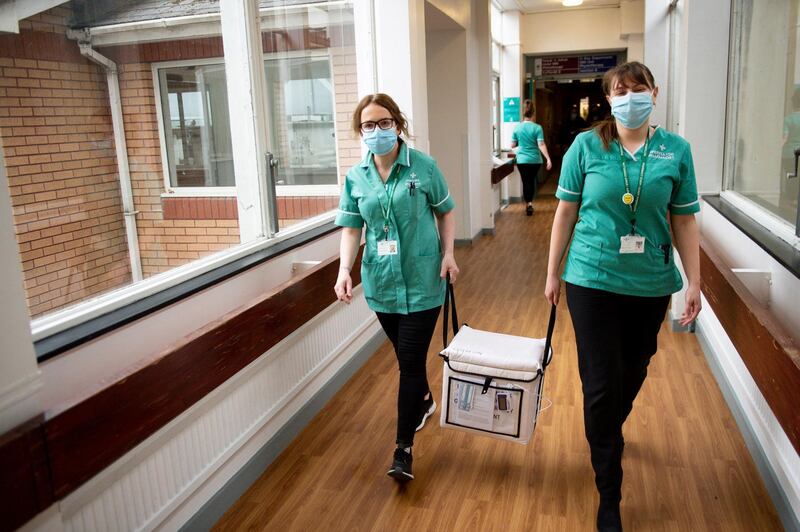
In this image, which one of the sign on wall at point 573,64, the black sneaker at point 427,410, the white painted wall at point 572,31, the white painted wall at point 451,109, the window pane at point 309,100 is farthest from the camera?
the sign on wall at point 573,64

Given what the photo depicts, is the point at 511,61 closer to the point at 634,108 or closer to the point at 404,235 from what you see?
the point at 404,235

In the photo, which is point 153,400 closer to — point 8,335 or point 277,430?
point 8,335

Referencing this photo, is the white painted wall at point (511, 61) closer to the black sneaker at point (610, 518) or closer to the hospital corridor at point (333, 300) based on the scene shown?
the hospital corridor at point (333, 300)

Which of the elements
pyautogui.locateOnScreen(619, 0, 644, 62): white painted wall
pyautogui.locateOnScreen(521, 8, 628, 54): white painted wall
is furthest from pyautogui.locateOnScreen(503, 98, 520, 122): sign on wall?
pyautogui.locateOnScreen(619, 0, 644, 62): white painted wall

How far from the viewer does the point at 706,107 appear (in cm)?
425

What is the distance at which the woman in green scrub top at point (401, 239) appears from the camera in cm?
278

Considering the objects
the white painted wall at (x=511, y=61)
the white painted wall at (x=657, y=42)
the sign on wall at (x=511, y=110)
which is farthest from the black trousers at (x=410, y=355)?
the sign on wall at (x=511, y=110)

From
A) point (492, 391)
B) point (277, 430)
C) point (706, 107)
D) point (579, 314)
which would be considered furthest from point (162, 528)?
point (706, 107)

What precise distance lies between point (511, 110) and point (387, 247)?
9498 millimetres

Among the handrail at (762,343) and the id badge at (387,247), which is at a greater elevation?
the id badge at (387,247)

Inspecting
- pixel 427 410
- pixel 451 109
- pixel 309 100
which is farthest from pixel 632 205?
pixel 451 109

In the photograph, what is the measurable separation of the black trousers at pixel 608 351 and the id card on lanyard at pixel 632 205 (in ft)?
0.58

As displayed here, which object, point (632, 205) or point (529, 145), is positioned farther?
point (529, 145)

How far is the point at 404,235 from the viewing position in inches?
110
